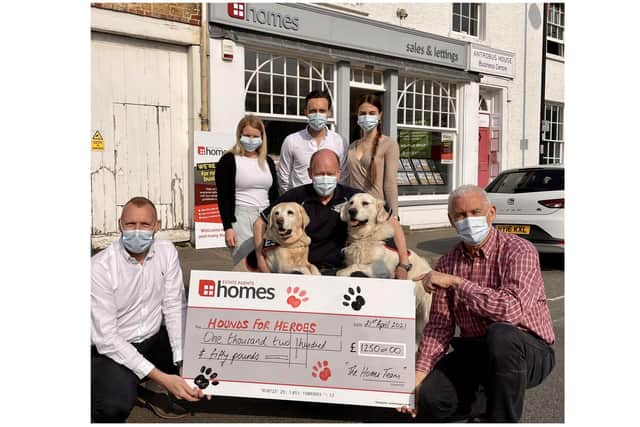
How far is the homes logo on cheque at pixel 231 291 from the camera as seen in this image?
10.3ft

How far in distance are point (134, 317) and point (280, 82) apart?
23.1ft

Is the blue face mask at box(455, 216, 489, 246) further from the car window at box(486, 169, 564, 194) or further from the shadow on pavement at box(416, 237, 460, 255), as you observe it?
the shadow on pavement at box(416, 237, 460, 255)

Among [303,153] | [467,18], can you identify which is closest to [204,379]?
[303,153]

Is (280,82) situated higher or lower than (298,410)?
higher

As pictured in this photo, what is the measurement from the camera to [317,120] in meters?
4.16

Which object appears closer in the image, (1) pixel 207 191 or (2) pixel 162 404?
(2) pixel 162 404

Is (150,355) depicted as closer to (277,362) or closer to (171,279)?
(171,279)

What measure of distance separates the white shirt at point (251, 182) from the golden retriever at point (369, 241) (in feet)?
3.32

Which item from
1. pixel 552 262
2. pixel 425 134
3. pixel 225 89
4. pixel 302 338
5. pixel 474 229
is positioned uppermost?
pixel 225 89

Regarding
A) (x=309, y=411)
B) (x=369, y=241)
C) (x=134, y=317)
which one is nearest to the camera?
(x=134, y=317)

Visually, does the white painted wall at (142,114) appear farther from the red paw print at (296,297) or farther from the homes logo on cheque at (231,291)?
the red paw print at (296,297)

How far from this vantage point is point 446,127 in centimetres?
1271

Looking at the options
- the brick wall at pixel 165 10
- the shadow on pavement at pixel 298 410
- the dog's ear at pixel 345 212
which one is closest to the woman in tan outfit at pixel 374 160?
the dog's ear at pixel 345 212

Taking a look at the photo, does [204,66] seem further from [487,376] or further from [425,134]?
[487,376]
